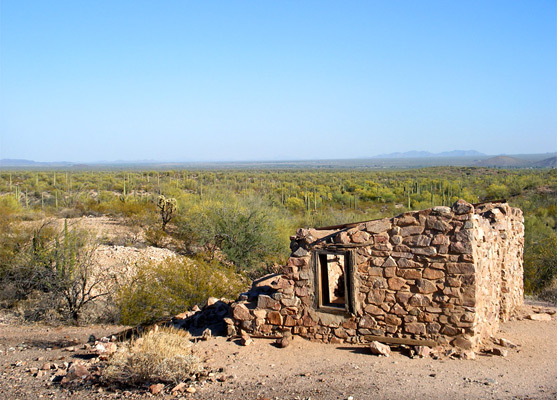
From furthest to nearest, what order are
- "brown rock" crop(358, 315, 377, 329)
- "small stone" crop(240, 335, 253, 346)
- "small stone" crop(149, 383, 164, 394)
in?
"small stone" crop(240, 335, 253, 346), "brown rock" crop(358, 315, 377, 329), "small stone" crop(149, 383, 164, 394)

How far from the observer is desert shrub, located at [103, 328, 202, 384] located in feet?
23.7

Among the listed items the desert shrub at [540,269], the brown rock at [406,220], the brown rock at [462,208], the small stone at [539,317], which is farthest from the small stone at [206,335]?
the desert shrub at [540,269]

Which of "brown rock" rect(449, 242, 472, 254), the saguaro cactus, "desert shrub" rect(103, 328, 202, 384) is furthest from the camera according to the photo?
the saguaro cactus

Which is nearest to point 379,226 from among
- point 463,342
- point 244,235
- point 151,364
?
point 463,342

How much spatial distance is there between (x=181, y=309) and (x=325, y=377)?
5740 mm

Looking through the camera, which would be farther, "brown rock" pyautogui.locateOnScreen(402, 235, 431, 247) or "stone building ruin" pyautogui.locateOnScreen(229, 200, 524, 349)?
"brown rock" pyautogui.locateOnScreen(402, 235, 431, 247)

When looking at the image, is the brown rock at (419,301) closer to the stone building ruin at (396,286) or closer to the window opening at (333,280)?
the stone building ruin at (396,286)

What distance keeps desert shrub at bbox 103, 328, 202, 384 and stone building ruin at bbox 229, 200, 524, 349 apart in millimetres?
1933

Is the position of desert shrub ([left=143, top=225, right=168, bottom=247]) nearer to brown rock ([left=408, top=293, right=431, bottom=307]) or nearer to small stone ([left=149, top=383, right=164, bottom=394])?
small stone ([left=149, top=383, right=164, bottom=394])

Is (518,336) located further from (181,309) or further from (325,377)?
(181,309)

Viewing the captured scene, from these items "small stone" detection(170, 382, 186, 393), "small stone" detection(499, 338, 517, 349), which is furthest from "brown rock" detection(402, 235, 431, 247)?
"small stone" detection(170, 382, 186, 393)

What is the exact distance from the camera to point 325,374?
7.52 m

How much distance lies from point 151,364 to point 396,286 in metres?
4.04

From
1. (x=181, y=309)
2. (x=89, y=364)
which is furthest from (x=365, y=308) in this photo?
(x=181, y=309)
